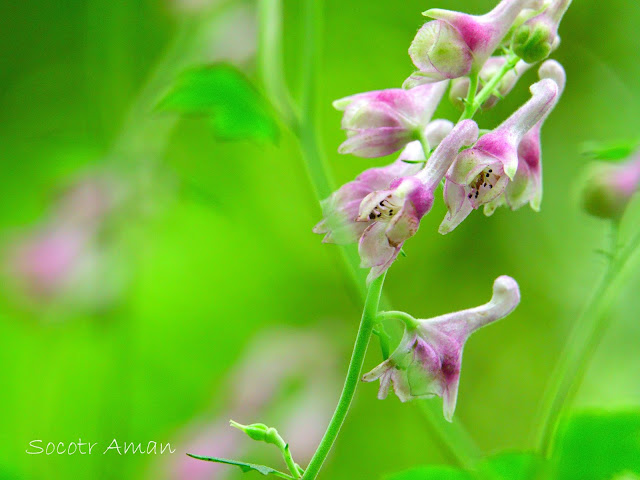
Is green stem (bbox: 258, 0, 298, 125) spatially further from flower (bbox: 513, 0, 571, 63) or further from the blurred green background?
the blurred green background

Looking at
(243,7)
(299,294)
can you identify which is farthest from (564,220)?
(243,7)

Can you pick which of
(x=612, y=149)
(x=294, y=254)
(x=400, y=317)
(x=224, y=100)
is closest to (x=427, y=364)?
(x=400, y=317)

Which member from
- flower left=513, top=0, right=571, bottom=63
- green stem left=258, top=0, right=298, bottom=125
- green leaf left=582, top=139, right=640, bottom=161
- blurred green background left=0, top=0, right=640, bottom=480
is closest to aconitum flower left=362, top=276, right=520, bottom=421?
flower left=513, top=0, right=571, bottom=63

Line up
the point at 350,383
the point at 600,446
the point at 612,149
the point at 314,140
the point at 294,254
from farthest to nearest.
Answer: the point at 294,254
the point at 314,140
the point at 612,149
the point at 600,446
the point at 350,383

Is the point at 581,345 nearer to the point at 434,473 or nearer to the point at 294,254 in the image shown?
the point at 434,473

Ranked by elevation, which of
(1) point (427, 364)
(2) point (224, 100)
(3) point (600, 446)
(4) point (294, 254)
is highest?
(2) point (224, 100)
